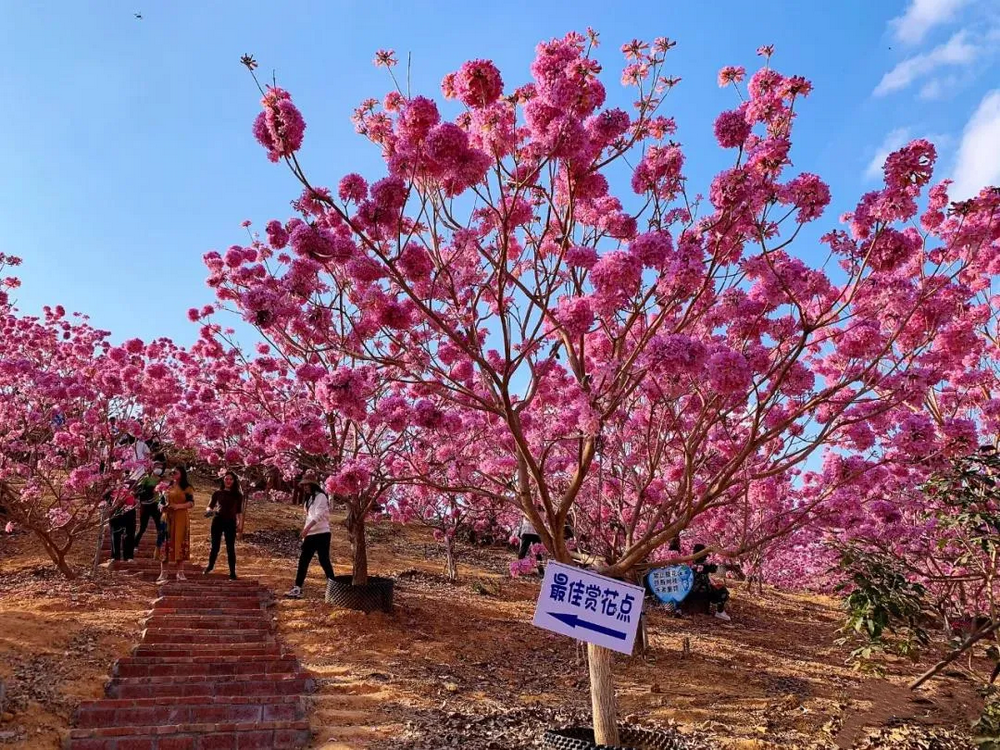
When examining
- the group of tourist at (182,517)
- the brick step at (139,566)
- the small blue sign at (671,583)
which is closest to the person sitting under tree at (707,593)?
the small blue sign at (671,583)

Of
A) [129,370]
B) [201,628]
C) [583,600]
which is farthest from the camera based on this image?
[129,370]

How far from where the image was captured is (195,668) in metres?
5.65

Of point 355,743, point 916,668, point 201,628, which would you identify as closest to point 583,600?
point 355,743

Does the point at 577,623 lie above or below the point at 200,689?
above

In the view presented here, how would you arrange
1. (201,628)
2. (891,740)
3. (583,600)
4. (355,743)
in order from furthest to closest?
(201,628), (891,740), (355,743), (583,600)

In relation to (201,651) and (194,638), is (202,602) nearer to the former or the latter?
(194,638)

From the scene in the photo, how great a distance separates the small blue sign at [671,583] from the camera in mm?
7066

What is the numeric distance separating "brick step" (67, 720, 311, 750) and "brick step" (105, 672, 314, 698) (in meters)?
0.69

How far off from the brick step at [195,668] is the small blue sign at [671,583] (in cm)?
358

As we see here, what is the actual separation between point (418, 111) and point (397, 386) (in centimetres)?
469

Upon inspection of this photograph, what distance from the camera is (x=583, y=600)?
393cm

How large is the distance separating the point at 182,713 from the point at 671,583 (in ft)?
15.0

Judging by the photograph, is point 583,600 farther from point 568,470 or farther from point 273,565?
point 273,565

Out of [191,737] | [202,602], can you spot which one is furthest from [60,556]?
[191,737]
